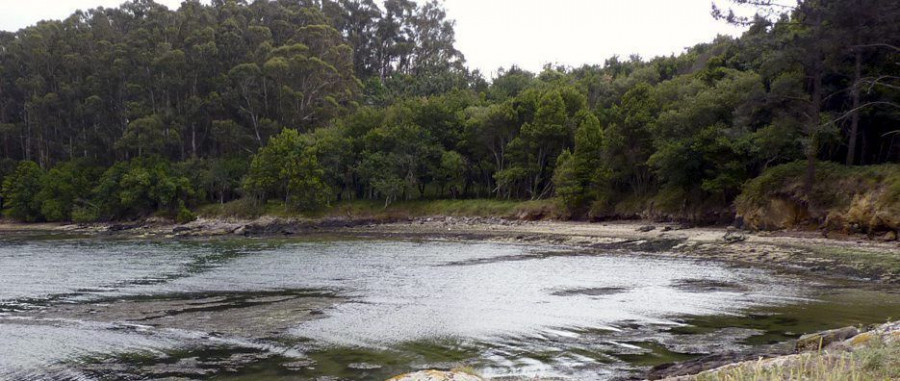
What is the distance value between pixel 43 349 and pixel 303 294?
1014cm

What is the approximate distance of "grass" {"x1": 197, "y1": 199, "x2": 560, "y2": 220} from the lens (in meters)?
60.2

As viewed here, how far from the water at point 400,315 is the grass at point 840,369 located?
4.54m

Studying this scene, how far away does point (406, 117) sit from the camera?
72.4 m

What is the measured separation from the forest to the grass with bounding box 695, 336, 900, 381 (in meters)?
27.7

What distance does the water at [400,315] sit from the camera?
14383 mm

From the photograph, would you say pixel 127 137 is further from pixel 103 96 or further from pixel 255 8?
pixel 255 8

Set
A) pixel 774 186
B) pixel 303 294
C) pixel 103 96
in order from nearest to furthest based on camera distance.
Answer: pixel 303 294 < pixel 774 186 < pixel 103 96

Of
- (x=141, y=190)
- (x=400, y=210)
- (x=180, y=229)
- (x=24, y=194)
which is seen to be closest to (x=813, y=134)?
(x=400, y=210)

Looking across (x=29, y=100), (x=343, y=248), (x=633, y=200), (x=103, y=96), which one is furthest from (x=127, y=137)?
(x=633, y=200)

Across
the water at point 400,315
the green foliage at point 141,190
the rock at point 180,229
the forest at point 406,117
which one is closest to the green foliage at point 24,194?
the forest at point 406,117

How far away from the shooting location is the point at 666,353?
14.1 metres

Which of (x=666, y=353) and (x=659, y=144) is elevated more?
(x=659, y=144)

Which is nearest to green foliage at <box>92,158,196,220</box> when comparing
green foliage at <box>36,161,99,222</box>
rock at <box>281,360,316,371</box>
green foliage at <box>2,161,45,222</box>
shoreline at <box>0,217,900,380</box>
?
green foliage at <box>36,161,99,222</box>

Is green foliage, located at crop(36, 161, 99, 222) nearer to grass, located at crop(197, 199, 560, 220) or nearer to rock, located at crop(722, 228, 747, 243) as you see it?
grass, located at crop(197, 199, 560, 220)
